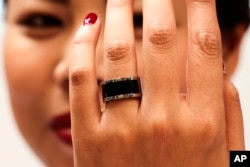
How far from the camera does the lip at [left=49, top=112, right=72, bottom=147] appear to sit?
951 millimetres

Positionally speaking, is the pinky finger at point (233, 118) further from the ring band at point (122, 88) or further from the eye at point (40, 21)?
the eye at point (40, 21)

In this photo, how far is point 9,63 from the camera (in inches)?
40.6

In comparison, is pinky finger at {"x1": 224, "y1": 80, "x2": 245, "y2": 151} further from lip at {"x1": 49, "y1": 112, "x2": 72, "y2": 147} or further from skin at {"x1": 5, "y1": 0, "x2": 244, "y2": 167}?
lip at {"x1": 49, "y1": 112, "x2": 72, "y2": 147}

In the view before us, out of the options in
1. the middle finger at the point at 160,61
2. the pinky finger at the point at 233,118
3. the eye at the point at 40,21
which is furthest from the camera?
the eye at the point at 40,21

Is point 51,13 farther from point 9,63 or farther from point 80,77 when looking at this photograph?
point 80,77

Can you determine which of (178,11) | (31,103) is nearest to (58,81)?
(31,103)

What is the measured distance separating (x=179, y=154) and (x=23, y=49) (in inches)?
22.0

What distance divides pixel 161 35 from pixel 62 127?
1.57ft

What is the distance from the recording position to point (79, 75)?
1.91 feet

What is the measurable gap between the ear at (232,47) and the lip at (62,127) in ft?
1.27

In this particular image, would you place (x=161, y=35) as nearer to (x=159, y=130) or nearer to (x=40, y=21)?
(x=159, y=130)

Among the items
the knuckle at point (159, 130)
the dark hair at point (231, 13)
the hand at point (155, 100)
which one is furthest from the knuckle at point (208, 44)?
the dark hair at point (231, 13)

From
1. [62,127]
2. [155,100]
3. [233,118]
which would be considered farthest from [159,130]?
[62,127]

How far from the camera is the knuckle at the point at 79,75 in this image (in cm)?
58
